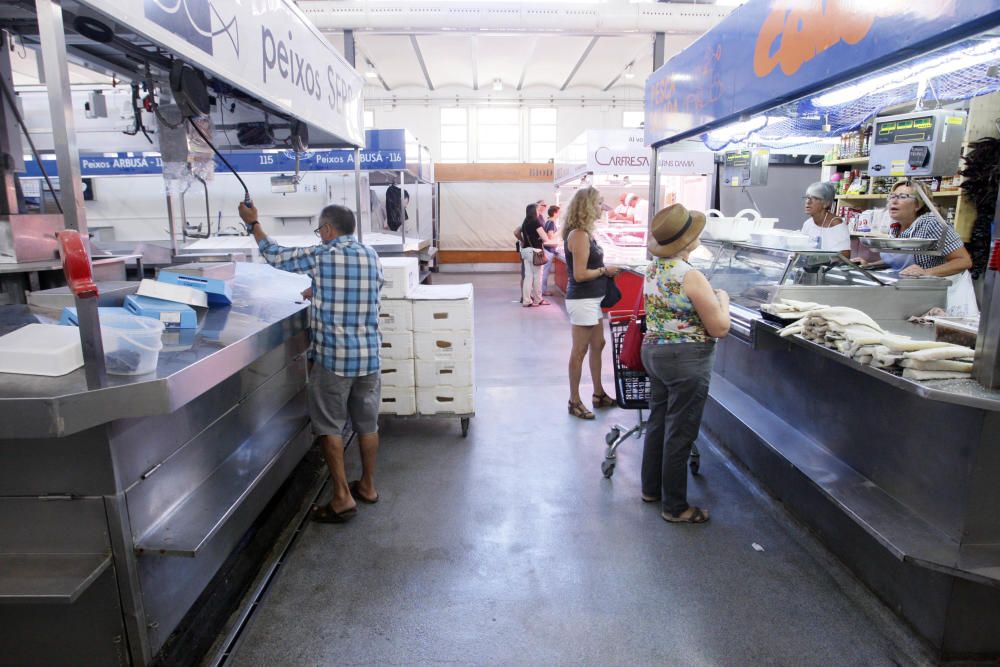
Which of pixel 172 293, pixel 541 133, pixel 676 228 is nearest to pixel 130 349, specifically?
pixel 172 293

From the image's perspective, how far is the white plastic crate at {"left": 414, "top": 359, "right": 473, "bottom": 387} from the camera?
410 cm

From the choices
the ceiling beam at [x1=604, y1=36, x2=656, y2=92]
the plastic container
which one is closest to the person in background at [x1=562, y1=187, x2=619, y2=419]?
the plastic container

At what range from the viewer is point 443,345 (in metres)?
4.08

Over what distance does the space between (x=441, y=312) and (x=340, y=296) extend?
3.77 ft

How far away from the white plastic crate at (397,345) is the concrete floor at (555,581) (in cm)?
64

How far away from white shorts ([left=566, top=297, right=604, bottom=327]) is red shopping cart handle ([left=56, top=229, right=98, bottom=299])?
11.4ft

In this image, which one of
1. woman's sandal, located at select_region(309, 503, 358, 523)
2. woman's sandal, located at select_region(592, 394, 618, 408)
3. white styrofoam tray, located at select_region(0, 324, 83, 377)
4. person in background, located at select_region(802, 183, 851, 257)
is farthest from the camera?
person in background, located at select_region(802, 183, 851, 257)

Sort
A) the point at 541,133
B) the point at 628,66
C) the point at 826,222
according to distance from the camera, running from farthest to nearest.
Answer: the point at 541,133, the point at 628,66, the point at 826,222

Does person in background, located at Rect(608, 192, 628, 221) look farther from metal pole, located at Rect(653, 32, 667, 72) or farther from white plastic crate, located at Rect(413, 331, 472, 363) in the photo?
white plastic crate, located at Rect(413, 331, 472, 363)

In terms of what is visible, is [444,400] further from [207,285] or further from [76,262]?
[76,262]

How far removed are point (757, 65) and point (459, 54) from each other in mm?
10765

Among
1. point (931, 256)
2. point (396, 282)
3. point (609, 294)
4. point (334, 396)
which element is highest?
point (931, 256)

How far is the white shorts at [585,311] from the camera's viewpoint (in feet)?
15.1

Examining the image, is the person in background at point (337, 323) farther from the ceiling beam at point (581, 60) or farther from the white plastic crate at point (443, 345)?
the ceiling beam at point (581, 60)
